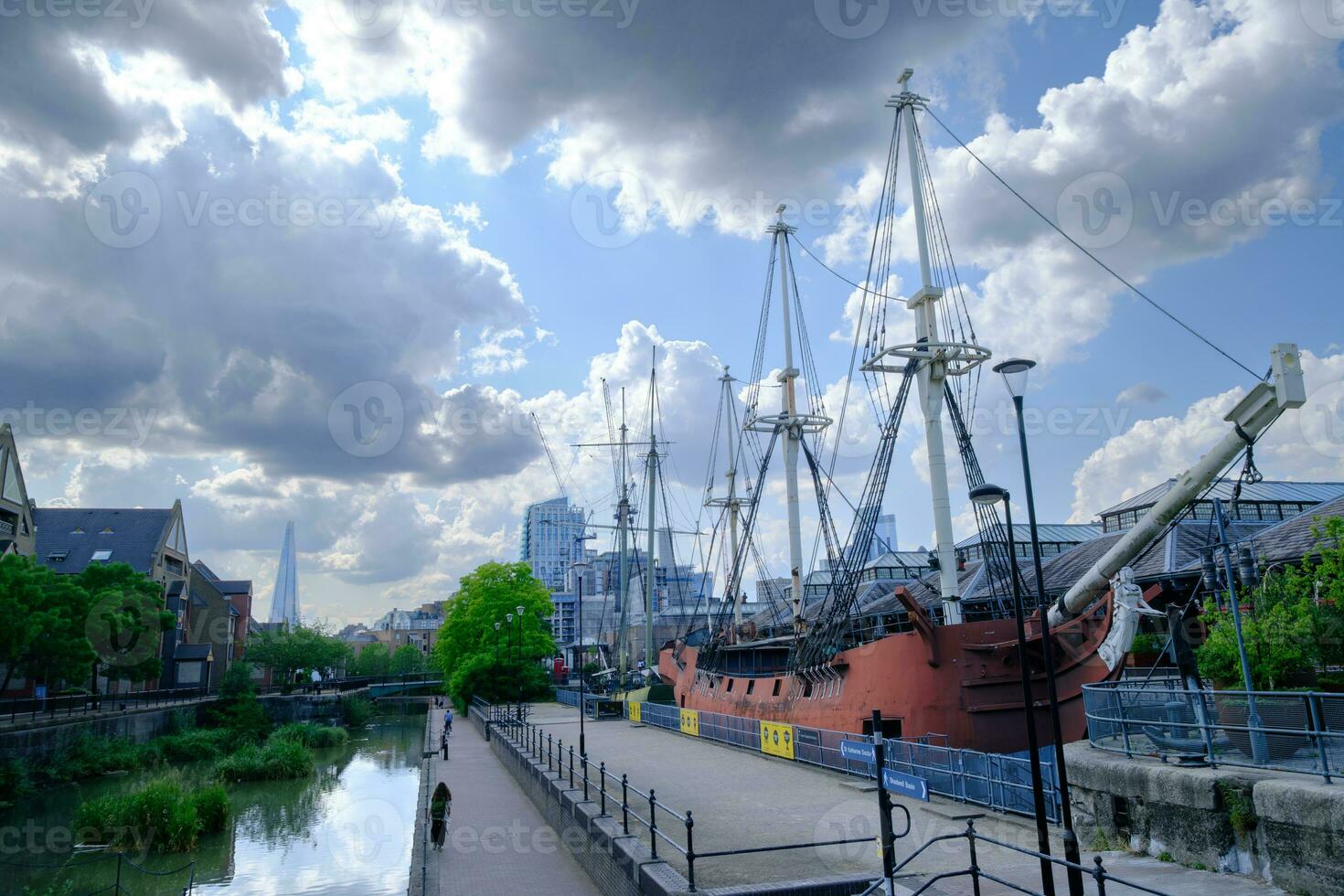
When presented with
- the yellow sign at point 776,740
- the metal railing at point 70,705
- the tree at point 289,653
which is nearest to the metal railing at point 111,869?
the yellow sign at point 776,740

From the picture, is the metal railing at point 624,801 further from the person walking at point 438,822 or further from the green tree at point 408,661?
the green tree at point 408,661

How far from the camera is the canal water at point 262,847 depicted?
61.8 ft

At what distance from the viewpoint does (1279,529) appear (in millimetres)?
26781

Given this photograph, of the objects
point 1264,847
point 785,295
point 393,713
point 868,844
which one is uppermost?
point 785,295

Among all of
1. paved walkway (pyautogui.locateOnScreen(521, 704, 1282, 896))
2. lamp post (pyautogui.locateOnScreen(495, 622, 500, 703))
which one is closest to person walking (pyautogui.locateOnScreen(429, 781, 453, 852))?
paved walkway (pyautogui.locateOnScreen(521, 704, 1282, 896))

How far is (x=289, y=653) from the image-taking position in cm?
7600

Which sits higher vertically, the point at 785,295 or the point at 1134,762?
the point at 785,295

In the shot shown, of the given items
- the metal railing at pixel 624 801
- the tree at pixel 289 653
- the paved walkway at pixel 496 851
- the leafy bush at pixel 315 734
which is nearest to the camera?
the metal railing at pixel 624 801

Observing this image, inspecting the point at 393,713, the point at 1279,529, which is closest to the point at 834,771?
the point at 1279,529

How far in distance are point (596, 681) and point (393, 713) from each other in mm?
22024

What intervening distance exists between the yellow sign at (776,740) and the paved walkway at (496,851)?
695 cm

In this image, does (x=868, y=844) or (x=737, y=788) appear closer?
(x=868, y=844)

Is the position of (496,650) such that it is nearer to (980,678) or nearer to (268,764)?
(268,764)

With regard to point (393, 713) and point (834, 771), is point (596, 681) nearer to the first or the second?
point (393, 713)
